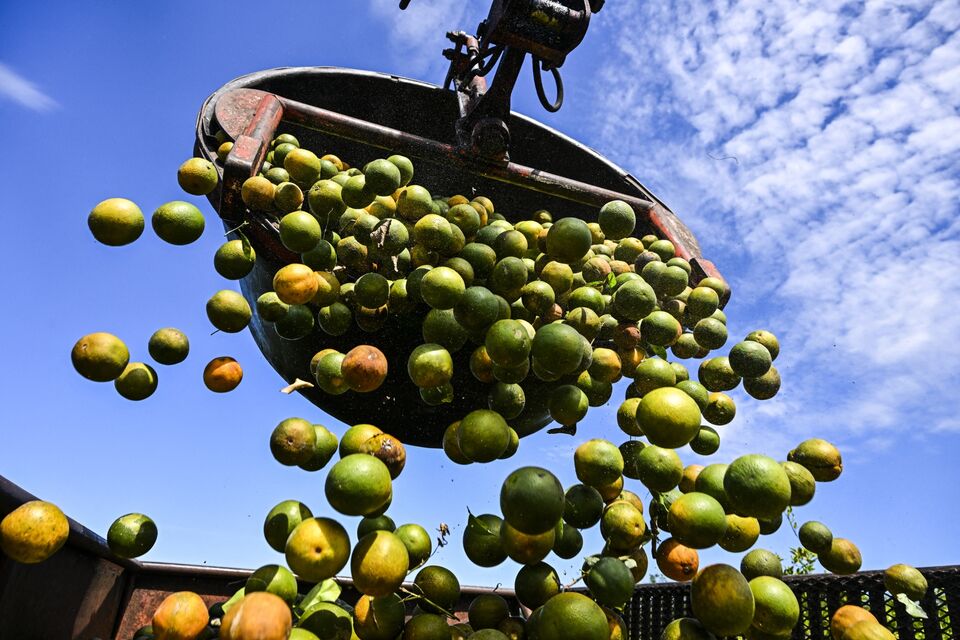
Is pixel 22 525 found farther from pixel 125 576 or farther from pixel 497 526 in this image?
pixel 125 576

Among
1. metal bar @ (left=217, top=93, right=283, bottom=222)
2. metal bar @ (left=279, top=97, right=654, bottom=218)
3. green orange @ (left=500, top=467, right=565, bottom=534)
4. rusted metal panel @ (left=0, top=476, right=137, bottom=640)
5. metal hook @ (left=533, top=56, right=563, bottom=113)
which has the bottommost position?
rusted metal panel @ (left=0, top=476, right=137, bottom=640)

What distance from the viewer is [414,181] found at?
10.1ft

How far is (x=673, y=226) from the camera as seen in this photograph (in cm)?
280

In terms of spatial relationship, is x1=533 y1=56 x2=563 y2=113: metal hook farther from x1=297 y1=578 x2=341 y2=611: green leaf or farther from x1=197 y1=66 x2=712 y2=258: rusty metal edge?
x1=297 y1=578 x2=341 y2=611: green leaf

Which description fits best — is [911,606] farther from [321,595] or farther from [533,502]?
[321,595]

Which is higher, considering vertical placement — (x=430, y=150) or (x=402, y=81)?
(x=402, y=81)

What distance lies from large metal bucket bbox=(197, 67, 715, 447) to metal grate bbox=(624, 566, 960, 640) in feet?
3.52

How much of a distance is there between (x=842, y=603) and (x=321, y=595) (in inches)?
74.6

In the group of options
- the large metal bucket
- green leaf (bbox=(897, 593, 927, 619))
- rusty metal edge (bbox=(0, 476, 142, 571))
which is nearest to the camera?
rusty metal edge (bbox=(0, 476, 142, 571))

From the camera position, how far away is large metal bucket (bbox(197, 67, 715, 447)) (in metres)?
2.00

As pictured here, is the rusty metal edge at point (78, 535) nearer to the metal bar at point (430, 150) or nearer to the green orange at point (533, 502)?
the green orange at point (533, 502)

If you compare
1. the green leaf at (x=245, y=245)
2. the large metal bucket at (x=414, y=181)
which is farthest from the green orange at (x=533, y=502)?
the green leaf at (x=245, y=245)

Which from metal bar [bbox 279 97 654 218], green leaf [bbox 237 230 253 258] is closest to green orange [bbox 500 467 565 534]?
green leaf [bbox 237 230 253 258]

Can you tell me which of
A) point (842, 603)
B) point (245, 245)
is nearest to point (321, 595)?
point (245, 245)
